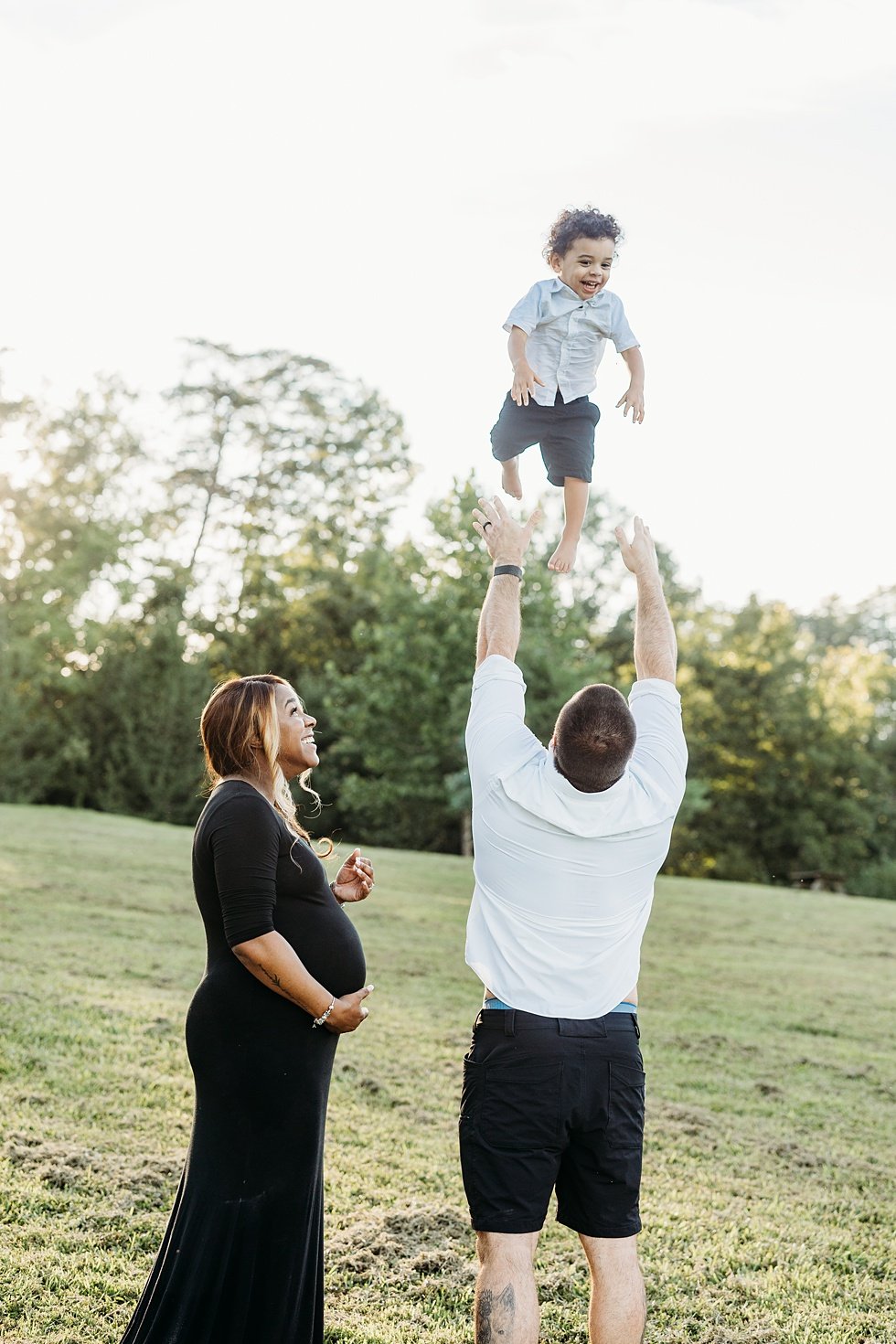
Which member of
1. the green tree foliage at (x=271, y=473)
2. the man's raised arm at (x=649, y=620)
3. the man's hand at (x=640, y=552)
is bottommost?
the man's raised arm at (x=649, y=620)

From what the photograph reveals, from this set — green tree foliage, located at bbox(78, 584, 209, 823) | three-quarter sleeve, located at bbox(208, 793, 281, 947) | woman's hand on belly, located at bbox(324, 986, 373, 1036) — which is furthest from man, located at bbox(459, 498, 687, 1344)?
green tree foliage, located at bbox(78, 584, 209, 823)

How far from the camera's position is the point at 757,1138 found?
22.2ft

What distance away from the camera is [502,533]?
137 inches

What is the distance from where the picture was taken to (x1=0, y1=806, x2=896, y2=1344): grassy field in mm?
4312

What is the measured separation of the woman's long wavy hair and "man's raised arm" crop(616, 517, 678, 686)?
3.44 feet

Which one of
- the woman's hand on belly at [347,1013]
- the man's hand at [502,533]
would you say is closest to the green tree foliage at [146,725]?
the man's hand at [502,533]

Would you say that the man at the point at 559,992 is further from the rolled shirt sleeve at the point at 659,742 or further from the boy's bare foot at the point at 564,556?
the boy's bare foot at the point at 564,556

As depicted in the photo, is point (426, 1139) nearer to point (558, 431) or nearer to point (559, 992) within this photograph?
point (559, 992)

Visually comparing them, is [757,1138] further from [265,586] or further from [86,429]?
[86,429]

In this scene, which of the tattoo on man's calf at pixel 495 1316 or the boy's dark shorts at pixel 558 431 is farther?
the boy's dark shorts at pixel 558 431

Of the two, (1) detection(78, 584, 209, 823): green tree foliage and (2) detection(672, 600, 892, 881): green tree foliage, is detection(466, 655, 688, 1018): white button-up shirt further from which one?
(2) detection(672, 600, 892, 881): green tree foliage

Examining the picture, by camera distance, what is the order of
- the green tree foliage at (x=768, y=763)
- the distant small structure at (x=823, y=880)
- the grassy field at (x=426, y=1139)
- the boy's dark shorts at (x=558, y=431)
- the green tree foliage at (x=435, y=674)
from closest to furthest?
the boy's dark shorts at (x=558, y=431) < the grassy field at (x=426, y=1139) < the green tree foliage at (x=435, y=674) < the distant small structure at (x=823, y=880) < the green tree foliage at (x=768, y=763)

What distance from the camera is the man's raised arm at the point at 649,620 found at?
3438 millimetres

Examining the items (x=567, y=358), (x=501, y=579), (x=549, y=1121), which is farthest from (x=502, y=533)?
(x=549, y=1121)
